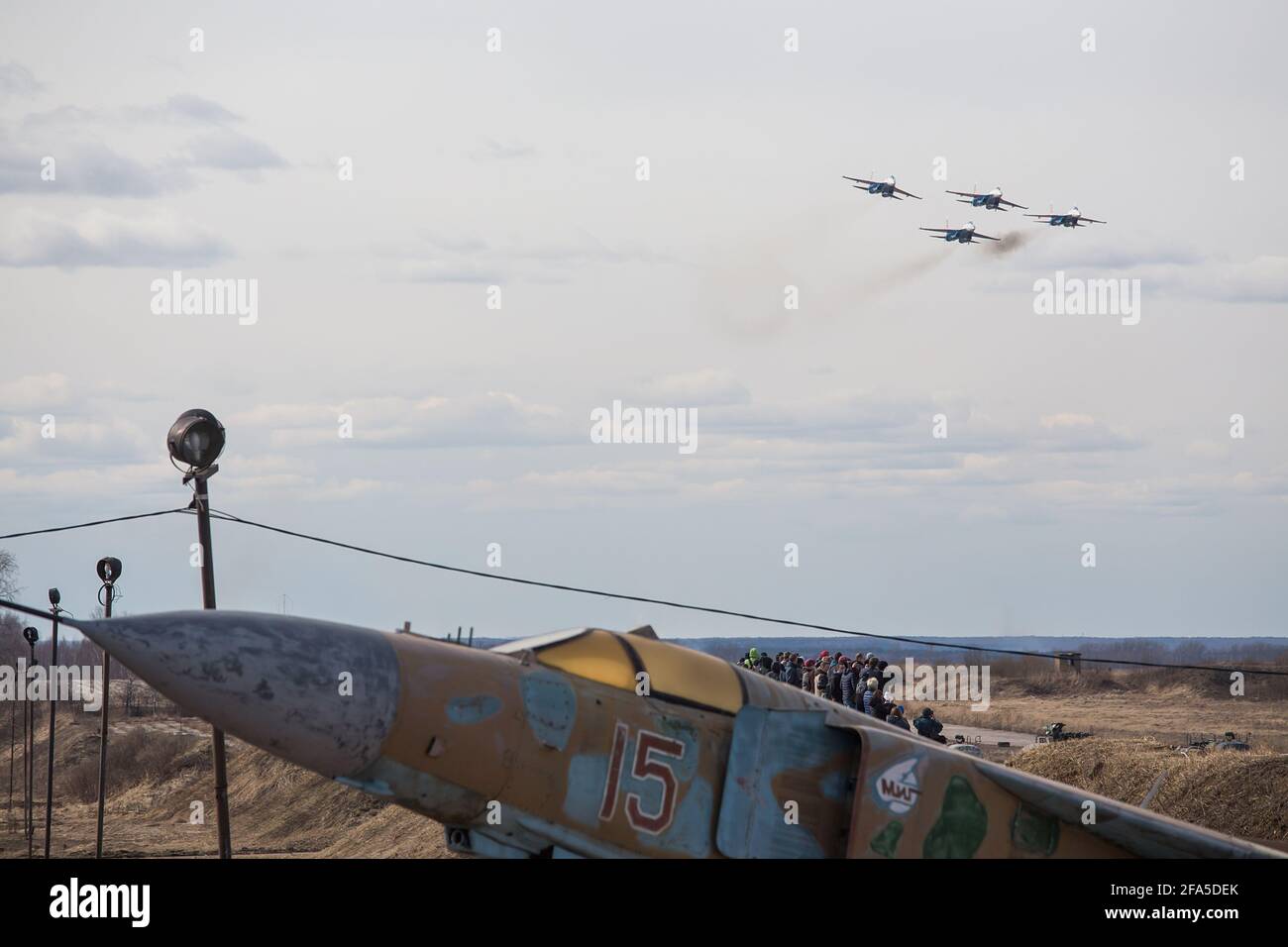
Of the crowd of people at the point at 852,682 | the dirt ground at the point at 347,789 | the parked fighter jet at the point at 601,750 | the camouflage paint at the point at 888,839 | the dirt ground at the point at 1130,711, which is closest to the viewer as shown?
the parked fighter jet at the point at 601,750

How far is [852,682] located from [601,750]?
16.4m

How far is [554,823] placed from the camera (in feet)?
36.3

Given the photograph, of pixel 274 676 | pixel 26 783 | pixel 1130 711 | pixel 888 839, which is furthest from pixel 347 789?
pixel 1130 711

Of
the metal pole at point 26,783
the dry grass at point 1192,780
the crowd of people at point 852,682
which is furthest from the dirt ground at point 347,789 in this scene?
the crowd of people at point 852,682

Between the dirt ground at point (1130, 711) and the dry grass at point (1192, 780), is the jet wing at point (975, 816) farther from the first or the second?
the dirt ground at point (1130, 711)

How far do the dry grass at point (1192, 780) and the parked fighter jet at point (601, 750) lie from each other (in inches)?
502

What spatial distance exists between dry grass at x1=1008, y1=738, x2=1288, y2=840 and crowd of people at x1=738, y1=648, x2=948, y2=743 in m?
3.06

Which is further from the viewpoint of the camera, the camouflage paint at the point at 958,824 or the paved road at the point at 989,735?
the paved road at the point at 989,735

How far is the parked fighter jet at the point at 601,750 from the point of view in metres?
10.0

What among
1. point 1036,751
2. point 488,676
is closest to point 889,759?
point 488,676

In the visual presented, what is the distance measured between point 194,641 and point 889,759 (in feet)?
17.3

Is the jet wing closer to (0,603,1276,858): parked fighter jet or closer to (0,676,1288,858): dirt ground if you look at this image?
(0,603,1276,858): parked fighter jet

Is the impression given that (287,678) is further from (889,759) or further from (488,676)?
(889,759)

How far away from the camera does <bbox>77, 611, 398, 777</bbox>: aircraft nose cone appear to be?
32.0 feet
